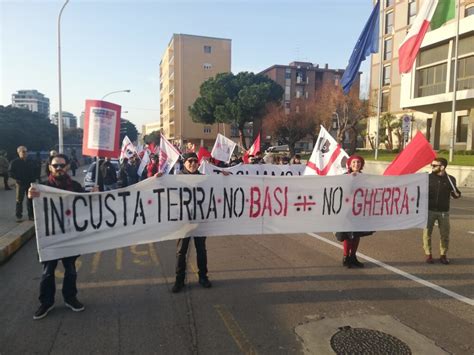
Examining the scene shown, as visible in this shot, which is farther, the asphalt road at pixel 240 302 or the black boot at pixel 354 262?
the black boot at pixel 354 262

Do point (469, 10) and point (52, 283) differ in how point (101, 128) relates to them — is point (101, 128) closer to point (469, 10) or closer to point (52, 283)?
point (52, 283)

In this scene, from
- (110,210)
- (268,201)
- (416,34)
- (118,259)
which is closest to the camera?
(110,210)

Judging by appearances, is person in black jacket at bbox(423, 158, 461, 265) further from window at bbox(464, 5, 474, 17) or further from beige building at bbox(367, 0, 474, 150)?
window at bbox(464, 5, 474, 17)

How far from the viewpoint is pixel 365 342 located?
151 inches

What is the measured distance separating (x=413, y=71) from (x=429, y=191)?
102 feet

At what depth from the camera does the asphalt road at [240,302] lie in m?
3.85

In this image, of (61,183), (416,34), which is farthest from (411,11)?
(61,183)

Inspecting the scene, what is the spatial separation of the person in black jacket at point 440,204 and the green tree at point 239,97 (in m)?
52.2

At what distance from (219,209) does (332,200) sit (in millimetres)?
1738

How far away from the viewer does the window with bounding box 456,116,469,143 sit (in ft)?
117

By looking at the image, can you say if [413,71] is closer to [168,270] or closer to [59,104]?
[59,104]

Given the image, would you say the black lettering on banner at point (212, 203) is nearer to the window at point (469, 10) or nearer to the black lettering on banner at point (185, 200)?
the black lettering on banner at point (185, 200)

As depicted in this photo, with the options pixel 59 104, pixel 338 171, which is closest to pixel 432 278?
pixel 338 171

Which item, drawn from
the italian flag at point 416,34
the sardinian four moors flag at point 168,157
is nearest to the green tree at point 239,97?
the italian flag at point 416,34
